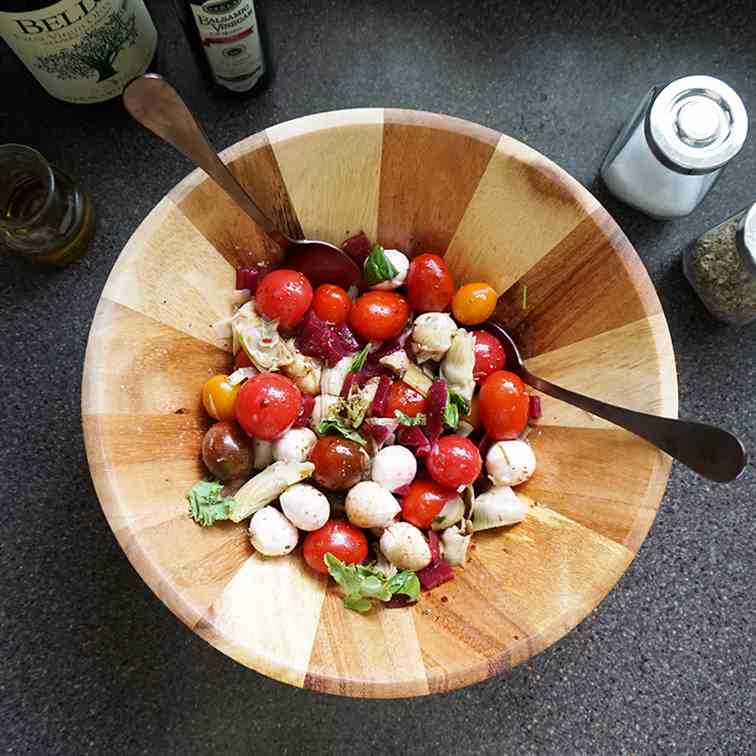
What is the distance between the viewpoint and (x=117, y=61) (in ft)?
3.17

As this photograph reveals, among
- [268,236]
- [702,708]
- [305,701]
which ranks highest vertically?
[268,236]

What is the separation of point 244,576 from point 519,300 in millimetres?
446

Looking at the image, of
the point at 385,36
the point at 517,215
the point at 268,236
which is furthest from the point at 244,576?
the point at 385,36

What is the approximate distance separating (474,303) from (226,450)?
1.09ft

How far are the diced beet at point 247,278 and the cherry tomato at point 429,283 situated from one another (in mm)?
183

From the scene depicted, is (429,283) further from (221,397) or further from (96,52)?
(96,52)

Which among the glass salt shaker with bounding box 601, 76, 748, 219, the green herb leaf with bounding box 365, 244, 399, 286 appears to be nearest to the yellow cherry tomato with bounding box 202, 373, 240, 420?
the green herb leaf with bounding box 365, 244, 399, 286

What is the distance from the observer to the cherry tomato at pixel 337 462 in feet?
2.80

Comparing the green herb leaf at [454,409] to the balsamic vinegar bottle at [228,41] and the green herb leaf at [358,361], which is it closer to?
the green herb leaf at [358,361]

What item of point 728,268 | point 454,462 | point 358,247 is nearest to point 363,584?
point 454,462

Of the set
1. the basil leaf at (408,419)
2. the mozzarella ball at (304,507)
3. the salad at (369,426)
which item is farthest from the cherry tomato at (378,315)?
the mozzarella ball at (304,507)

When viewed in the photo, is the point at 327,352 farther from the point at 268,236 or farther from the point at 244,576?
the point at 244,576

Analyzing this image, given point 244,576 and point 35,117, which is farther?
point 35,117

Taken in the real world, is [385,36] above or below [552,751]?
above
